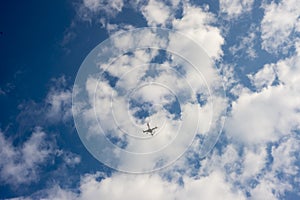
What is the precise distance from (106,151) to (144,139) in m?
13.0

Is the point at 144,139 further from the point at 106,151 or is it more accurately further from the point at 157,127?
the point at 106,151

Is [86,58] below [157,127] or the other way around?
the other way around

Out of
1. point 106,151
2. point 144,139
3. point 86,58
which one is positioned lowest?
point 106,151

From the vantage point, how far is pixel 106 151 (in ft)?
243

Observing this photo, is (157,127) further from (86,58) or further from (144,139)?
(86,58)

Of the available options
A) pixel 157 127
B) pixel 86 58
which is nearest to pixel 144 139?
pixel 157 127

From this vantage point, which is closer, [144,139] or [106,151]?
[106,151]

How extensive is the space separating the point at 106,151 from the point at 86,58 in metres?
21.3

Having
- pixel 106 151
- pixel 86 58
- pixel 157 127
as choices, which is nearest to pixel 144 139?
pixel 157 127

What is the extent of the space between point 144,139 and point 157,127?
15.0 feet

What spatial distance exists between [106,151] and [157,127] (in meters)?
16.5

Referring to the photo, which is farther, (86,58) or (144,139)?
(144,139)

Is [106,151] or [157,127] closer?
[106,151]

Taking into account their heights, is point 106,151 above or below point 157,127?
below
